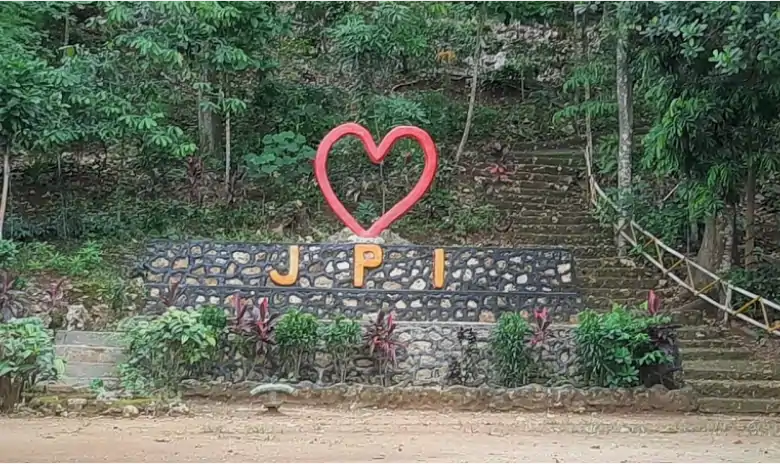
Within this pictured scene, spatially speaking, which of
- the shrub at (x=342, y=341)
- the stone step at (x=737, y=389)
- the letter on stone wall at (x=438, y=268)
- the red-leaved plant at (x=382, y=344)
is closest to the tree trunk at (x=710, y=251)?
the stone step at (x=737, y=389)

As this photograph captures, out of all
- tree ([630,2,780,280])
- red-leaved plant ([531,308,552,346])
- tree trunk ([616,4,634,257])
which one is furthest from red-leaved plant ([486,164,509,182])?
red-leaved plant ([531,308,552,346])

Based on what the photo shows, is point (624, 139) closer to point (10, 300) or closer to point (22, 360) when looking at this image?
point (10, 300)

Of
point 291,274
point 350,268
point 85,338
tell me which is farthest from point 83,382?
point 350,268

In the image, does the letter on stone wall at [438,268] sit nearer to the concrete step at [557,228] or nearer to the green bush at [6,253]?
the concrete step at [557,228]

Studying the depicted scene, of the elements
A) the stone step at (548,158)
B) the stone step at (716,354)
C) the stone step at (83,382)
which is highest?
the stone step at (548,158)

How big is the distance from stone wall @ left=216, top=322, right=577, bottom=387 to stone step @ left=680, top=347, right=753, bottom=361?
4.94ft

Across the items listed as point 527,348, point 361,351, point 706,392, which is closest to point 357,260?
point 361,351

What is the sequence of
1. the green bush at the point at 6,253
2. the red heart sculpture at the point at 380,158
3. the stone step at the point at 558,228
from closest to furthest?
the red heart sculpture at the point at 380,158 < the green bush at the point at 6,253 < the stone step at the point at 558,228

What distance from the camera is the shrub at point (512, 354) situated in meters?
8.33

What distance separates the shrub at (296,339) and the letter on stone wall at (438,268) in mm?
1984

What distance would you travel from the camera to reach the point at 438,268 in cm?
1000

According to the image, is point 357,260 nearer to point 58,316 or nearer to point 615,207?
point 58,316

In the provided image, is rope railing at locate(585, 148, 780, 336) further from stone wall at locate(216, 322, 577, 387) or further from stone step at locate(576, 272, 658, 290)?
stone wall at locate(216, 322, 577, 387)

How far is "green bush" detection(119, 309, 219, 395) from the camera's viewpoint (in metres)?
7.90
